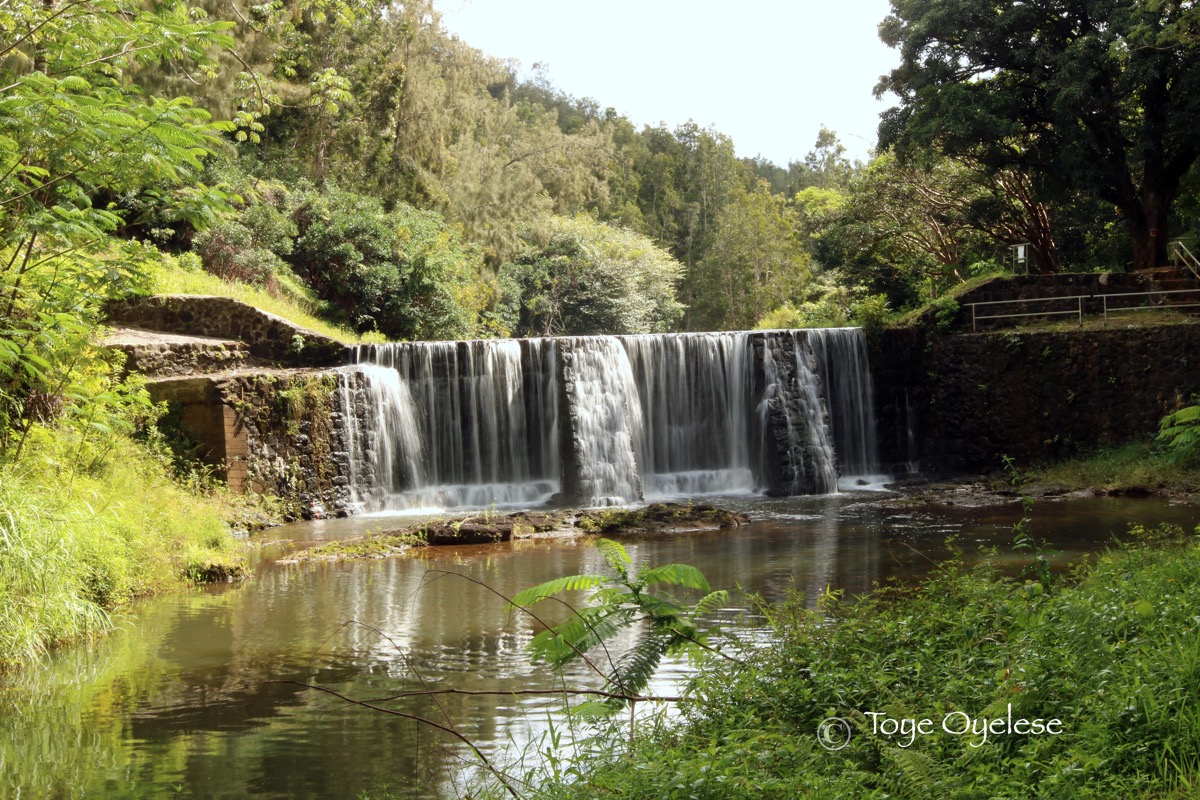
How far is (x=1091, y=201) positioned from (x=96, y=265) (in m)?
22.6

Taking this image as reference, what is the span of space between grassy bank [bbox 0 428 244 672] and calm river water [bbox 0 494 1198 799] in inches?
10.8

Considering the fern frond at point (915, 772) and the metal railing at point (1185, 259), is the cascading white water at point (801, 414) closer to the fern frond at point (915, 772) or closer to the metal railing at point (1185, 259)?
the metal railing at point (1185, 259)

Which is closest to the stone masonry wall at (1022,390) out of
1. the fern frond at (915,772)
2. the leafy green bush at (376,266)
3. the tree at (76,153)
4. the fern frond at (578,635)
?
the leafy green bush at (376,266)

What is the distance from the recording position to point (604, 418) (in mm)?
18688

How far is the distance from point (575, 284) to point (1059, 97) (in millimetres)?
19026

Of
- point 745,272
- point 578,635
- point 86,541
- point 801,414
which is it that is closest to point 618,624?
point 578,635

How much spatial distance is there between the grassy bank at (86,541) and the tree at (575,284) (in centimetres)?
2301

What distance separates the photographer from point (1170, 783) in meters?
3.56

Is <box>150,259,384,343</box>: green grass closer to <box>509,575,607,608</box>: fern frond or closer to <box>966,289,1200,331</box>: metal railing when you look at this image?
<box>966,289,1200,331</box>: metal railing

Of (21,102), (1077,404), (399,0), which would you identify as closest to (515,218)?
(399,0)

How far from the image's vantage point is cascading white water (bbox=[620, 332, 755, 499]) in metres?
19.7

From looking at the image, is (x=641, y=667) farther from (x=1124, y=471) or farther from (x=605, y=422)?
(x=1124, y=471)

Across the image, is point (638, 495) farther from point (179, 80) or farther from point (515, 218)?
point (515, 218)

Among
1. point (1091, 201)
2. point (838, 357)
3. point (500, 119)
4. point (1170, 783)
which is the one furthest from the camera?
point (500, 119)
